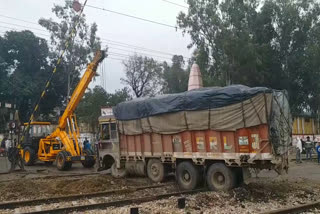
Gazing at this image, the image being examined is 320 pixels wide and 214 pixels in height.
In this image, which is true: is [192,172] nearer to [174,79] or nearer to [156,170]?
[156,170]

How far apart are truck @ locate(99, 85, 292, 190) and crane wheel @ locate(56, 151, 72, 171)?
5160 mm

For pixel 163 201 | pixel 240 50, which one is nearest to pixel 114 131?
pixel 163 201

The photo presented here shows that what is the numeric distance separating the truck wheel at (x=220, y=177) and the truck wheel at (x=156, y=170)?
2353 millimetres

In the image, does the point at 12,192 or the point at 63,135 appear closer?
the point at 12,192

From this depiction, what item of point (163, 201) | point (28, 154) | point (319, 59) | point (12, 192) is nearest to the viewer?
point (163, 201)

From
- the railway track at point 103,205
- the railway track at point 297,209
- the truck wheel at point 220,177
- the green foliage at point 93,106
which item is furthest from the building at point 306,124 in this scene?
the railway track at point 103,205

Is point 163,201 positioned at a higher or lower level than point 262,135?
lower

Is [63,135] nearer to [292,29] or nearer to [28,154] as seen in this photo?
[28,154]

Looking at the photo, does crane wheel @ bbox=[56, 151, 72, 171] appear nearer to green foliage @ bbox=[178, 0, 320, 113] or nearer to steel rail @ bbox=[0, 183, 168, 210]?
steel rail @ bbox=[0, 183, 168, 210]

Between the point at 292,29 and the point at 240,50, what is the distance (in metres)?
9.18

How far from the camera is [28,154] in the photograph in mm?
21844

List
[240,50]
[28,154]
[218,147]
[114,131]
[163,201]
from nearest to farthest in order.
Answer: [163,201] → [218,147] → [114,131] → [28,154] → [240,50]

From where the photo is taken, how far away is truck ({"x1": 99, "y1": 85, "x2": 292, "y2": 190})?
32.5 ft

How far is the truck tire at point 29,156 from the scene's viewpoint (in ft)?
70.9
